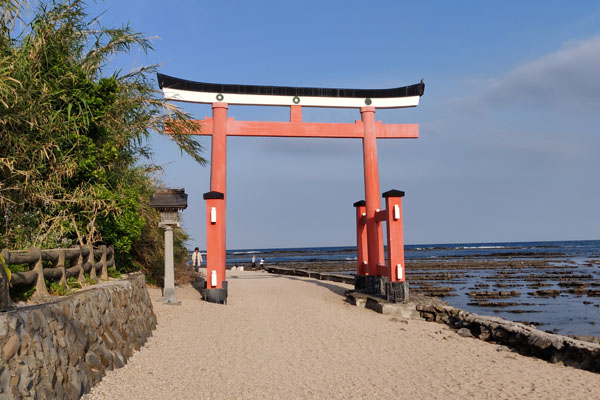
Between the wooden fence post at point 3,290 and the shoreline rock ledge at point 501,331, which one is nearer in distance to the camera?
the wooden fence post at point 3,290

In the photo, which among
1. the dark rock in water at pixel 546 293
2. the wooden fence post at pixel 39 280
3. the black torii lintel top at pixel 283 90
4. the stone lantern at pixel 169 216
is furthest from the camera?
the dark rock in water at pixel 546 293

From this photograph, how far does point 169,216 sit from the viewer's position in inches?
419

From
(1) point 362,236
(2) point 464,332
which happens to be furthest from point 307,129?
(2) point 464,332

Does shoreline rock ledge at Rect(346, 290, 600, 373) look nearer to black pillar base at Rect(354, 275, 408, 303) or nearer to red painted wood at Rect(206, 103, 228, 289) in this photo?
black pillar base at Rect(354, 275, 408, 303)

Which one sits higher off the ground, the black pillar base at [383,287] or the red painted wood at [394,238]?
the red painted wood at [394,238]

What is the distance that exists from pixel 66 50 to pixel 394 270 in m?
9.04

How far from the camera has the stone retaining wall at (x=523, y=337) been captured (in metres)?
7.52

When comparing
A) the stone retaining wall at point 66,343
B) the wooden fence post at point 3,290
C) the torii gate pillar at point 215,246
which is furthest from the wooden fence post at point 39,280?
the torii gate pillar at point 215,246

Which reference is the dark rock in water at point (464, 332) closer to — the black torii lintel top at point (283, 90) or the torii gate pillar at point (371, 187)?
the torii gate pillar at point (371, 187)

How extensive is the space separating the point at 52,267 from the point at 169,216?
15.0 ft

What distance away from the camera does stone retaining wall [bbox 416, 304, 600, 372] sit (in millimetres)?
7521

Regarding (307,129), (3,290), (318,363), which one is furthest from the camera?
(307,129)

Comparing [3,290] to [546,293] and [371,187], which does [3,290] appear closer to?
[371,187]

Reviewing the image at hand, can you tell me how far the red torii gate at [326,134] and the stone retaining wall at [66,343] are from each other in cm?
503
